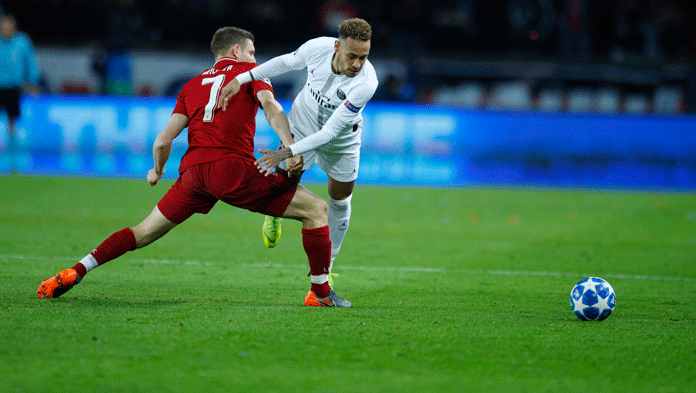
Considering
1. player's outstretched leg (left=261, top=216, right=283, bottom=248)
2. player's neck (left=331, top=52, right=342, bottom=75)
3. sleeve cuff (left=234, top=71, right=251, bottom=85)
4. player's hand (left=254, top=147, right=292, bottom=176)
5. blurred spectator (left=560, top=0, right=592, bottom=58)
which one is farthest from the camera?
blurred spectator (left=560, top=0, right=592, bottom=58)

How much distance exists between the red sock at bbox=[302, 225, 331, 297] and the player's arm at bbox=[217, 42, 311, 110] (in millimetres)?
1025

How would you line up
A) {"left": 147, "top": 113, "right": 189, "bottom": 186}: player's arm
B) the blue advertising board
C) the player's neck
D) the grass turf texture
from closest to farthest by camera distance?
the grass turf texture < {"left": 147, "top": 113, "right": 189, "bottom": 186}: player's arm < the player's neck < the blue advertising board

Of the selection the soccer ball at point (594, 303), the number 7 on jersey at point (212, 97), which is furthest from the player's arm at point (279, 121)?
the soccer ball at point (594, 303)

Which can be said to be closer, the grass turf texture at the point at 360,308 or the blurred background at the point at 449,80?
the grass turf texture at the point at 360,308

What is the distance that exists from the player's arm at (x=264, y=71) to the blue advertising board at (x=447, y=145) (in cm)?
842

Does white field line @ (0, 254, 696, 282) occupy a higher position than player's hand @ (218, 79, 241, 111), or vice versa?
player's hand @ (218, 79, 241, 111)

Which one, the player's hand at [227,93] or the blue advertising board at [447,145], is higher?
the blue advertising board at [447,145]

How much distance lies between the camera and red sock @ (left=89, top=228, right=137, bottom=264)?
4.93 m

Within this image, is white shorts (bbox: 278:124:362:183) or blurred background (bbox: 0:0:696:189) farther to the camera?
blurred background (bbox: 0:0:696:189)

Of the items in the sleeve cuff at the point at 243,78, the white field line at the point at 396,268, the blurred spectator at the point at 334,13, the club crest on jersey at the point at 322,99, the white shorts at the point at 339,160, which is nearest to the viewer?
the sleeve cuff at the point at 243,78

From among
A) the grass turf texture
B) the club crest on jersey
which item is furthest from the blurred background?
the club crest on jersey

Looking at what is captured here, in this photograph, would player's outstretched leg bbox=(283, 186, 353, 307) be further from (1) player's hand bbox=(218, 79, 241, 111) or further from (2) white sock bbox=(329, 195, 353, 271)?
(2) white sock bbox=(329, 195, 353, 271)

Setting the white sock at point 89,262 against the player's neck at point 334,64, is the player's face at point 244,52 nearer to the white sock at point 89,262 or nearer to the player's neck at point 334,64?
the player's neck at point 334,64

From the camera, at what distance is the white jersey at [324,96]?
16.5 feet
